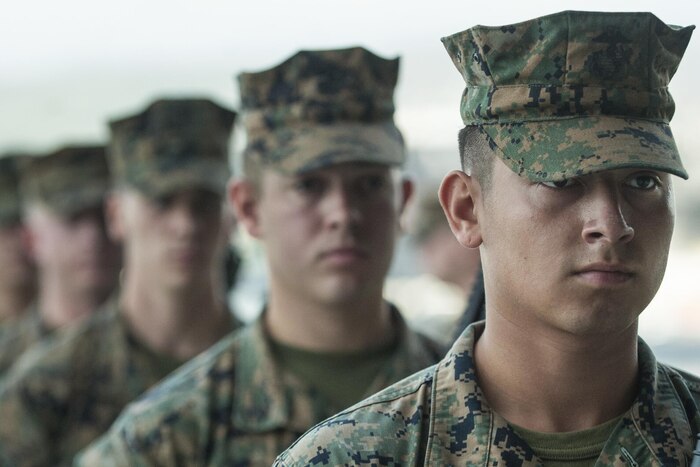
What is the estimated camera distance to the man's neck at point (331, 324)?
4.50 metres

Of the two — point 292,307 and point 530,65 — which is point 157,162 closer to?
point 292,307

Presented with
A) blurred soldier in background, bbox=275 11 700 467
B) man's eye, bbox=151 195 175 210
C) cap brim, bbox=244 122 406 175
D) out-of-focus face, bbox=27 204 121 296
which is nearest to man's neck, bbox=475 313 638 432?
blurred soldier in background, bbox=275 11 700 467

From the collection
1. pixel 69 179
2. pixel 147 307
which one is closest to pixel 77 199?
pixel 69 179

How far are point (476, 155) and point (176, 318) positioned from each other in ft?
10.5

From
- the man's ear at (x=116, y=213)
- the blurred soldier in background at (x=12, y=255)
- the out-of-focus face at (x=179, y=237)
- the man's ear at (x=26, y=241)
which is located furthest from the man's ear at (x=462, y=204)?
the blurred soldier in background at (x=12, y=255)

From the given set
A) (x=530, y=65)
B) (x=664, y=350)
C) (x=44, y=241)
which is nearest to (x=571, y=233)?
(x=530, y=65)

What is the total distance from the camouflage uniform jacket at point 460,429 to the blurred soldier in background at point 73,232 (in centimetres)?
457

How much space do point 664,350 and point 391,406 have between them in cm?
442

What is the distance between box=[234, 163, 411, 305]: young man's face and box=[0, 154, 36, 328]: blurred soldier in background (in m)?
5.10

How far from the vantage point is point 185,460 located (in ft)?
13.6

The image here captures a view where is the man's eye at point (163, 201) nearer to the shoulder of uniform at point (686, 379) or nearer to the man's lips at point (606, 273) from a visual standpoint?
the shoulder of uniform at point (686, 379)

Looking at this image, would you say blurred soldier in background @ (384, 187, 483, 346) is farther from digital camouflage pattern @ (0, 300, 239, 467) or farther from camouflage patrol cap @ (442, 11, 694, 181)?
camouflage patrol cap @ (442, 11, 694, 181)

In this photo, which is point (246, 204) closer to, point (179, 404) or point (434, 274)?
point (179, 404)

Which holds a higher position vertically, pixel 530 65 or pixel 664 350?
pixel 530 65
